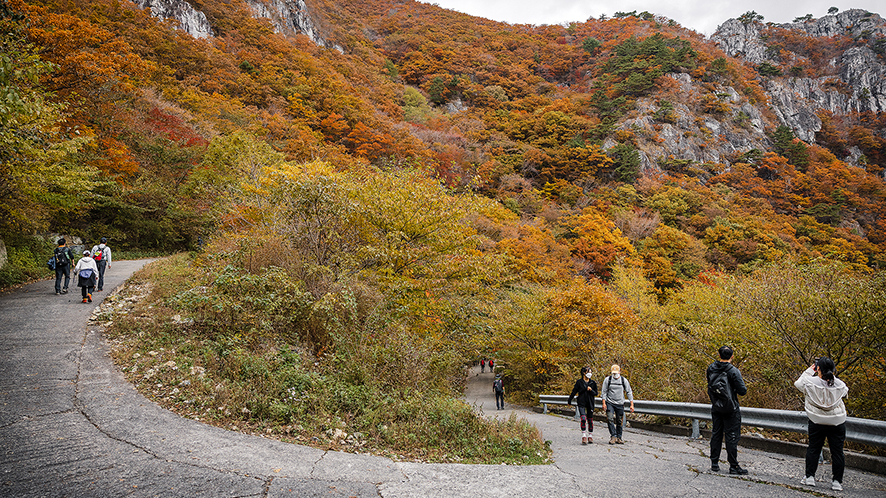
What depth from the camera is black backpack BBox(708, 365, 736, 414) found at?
478cm

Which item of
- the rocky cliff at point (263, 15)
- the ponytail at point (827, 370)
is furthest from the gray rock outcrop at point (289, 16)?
the ponytail at point (827, 370)

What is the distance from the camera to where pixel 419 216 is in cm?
1220

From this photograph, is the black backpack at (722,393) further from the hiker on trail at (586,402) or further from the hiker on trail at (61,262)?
the hiker on trail at (61,262)

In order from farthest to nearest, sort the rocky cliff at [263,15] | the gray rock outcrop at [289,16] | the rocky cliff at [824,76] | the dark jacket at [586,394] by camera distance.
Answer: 1. the rocky cliff at [824,76]
2. the gray rock outcrop at [289,16]
3. the rocky cliff at [263,15]
4. the dark jacket at [586,394]

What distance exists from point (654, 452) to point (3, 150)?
1372 cm

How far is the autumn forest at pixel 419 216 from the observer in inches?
283

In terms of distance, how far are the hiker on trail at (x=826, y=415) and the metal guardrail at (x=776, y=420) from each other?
37cm

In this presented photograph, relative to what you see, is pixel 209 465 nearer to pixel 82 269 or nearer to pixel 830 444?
pixel 830 444

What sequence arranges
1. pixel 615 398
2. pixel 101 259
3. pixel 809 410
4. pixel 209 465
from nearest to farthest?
1. pixel 209 465
2. pixel 809 410
3. pixel 615 398
4. pixel 101 259

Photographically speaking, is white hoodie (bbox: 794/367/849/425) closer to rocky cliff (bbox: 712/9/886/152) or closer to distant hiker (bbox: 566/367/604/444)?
distant hiker (bbox: 566/367/604/444)

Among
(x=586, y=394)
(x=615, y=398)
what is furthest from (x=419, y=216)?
(x=615, y=398)

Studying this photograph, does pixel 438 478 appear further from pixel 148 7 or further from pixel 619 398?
pixel 148 7

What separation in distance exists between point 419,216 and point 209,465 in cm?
919

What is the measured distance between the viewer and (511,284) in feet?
79.3
